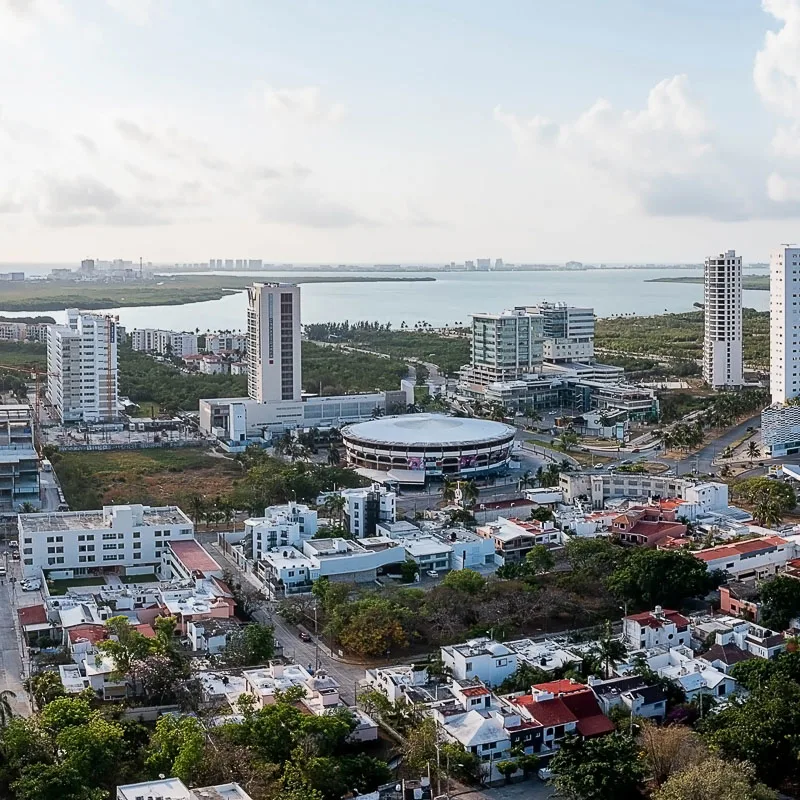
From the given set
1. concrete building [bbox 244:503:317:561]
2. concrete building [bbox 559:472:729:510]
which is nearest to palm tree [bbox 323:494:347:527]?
concrete building [bbox 244:503:317:561]

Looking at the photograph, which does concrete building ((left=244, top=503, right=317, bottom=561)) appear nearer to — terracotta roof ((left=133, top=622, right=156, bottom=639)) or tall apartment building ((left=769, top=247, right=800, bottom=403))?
terracotta roof ((left=133, top=622, right=156, bottom=639))

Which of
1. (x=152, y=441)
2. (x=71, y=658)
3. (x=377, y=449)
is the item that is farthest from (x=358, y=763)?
(x=152, y=441)

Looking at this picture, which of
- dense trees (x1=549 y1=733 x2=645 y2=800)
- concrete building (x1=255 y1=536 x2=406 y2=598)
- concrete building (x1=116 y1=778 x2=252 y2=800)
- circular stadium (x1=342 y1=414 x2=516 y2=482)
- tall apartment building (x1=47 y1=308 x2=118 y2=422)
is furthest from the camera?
tall apartment building (x1=47 y1=308 x2=118 y2=422)

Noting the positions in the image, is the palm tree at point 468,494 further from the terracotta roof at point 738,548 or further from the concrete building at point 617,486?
the terracotta roof at point 738,548

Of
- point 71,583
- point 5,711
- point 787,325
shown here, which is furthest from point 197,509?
point 787,325

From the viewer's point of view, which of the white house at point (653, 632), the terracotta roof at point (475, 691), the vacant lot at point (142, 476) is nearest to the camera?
the terracotta roof at point (475, 691)

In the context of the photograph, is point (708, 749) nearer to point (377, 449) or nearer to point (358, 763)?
point (358, 763)

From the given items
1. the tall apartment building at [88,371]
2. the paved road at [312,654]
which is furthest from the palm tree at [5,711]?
the tall apartment building at [88,371]
